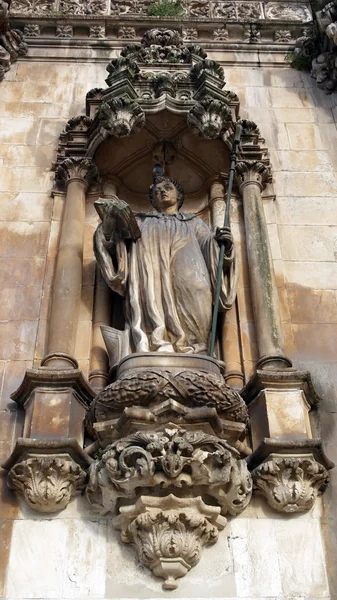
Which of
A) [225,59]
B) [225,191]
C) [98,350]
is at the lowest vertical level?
[98,350]

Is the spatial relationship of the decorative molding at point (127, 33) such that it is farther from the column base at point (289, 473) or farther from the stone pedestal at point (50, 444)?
the column base at point (289, 473)

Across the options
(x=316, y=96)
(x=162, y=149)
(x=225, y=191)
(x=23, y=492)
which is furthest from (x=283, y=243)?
(x=23, y=492)

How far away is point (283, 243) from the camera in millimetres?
8258

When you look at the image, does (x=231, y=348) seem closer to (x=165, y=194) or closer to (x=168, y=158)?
(x=165, y=194)

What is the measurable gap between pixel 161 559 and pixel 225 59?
665 centimetres

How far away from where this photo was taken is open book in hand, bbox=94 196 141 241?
24.3ft

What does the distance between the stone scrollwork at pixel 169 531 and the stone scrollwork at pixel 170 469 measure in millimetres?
122

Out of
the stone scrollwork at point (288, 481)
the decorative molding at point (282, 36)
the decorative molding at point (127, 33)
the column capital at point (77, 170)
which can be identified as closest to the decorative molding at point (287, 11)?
the decorative molding at point (282, 36)

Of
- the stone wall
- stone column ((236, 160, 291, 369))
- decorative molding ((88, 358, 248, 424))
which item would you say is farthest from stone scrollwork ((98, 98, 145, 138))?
decorative molding ((88, 358, 248, 424))

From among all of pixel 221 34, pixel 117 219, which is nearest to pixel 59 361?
pixel 117 219

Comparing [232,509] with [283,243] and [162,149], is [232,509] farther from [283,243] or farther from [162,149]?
[162,149]

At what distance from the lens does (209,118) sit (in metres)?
8.48

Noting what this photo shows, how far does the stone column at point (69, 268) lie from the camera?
7.05m

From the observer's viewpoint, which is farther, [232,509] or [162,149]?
[162,149]
